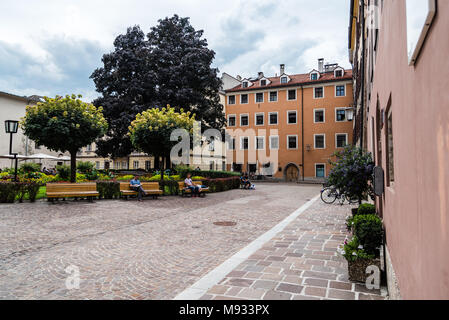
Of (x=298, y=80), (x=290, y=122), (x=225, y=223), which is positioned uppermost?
(x=298, y=80)

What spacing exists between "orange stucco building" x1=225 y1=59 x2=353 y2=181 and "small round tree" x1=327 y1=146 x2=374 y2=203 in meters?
29.2

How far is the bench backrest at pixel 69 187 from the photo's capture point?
43.5 feet

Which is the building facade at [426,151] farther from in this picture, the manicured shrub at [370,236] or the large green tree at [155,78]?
the large green tree at [155,78]

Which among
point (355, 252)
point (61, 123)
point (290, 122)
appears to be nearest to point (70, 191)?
point (61, 123)

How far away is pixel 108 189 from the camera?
15.3 meters

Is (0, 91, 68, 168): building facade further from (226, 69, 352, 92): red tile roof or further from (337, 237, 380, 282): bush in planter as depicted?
(337, 237, 380, 282): bush in planter

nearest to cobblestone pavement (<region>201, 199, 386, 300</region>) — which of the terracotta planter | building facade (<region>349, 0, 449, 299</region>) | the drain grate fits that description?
the terracotta planter

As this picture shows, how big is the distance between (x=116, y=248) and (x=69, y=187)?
865cm

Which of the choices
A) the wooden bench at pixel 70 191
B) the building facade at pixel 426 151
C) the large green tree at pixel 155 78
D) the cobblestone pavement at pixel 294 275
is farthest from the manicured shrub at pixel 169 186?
the building facade at pixel 426 151

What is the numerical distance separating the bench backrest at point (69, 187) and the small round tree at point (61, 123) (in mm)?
3728

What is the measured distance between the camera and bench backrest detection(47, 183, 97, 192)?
13.2 metres

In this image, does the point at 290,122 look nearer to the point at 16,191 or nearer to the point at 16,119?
the point at 16,191

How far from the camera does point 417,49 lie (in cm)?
193

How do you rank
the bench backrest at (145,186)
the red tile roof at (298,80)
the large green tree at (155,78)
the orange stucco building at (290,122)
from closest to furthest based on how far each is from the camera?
the bench backrest at (145,186) < the large green tree at (155,78) < the orange stucco building at (290,122) < the red tile roof at (298,80)
